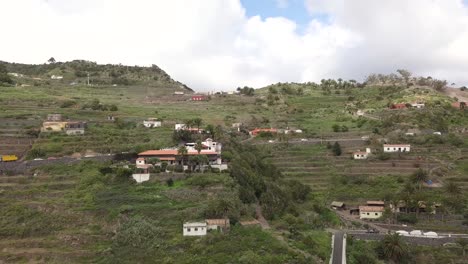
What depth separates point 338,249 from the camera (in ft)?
135

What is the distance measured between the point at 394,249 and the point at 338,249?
210 inches

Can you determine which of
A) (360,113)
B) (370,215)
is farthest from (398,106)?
(370,215)

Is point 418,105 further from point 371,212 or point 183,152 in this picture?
point 183,152

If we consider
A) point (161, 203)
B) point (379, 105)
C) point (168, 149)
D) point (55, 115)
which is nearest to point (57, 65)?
point (55, 115)

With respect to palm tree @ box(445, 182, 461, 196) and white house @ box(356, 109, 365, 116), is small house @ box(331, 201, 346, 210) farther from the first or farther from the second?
white house @ box(356, 109, 365, 116)

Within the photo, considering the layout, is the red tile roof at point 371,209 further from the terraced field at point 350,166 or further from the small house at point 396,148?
the small house at point 396,148

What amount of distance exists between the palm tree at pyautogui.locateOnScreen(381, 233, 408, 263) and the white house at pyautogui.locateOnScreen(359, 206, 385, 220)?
436 inches

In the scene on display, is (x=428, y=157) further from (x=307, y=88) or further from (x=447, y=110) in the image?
(x=307, y=88)

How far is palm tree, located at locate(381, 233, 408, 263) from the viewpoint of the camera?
42.2 m

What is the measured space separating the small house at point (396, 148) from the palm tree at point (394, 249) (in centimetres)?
2956

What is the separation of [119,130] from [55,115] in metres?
10.4

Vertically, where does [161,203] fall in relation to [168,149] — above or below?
below

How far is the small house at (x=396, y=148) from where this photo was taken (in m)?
70.2

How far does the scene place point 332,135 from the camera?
266 feet
